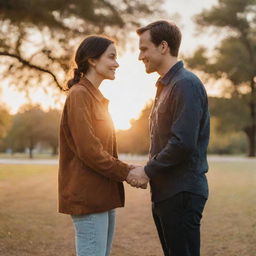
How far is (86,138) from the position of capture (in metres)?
2.64

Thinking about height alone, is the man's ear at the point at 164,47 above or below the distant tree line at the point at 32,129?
below

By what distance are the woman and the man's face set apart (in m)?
0.17

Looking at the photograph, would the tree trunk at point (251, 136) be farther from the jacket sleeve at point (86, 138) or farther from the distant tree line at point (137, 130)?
the jacket sleeve at point (86, 138)

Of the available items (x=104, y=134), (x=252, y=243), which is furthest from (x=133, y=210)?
(x=104, y=134)

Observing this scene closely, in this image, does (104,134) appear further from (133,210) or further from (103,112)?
(133,210)

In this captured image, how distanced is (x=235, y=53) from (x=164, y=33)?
112 ft

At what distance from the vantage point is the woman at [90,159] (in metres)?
2.66

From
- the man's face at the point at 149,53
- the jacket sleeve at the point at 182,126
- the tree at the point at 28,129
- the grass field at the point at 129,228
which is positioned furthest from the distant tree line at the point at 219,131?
the jacket sleeve at the point at 182,126

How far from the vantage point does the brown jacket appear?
2.65 metres

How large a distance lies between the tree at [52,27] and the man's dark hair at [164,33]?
5.72 meters

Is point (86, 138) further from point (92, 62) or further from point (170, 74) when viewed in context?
point (170, 74)

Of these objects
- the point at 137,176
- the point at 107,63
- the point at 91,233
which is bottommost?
the point at 91,233

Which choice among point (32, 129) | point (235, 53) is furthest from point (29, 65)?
point (32, 129)

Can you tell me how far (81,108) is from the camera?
105 inches
